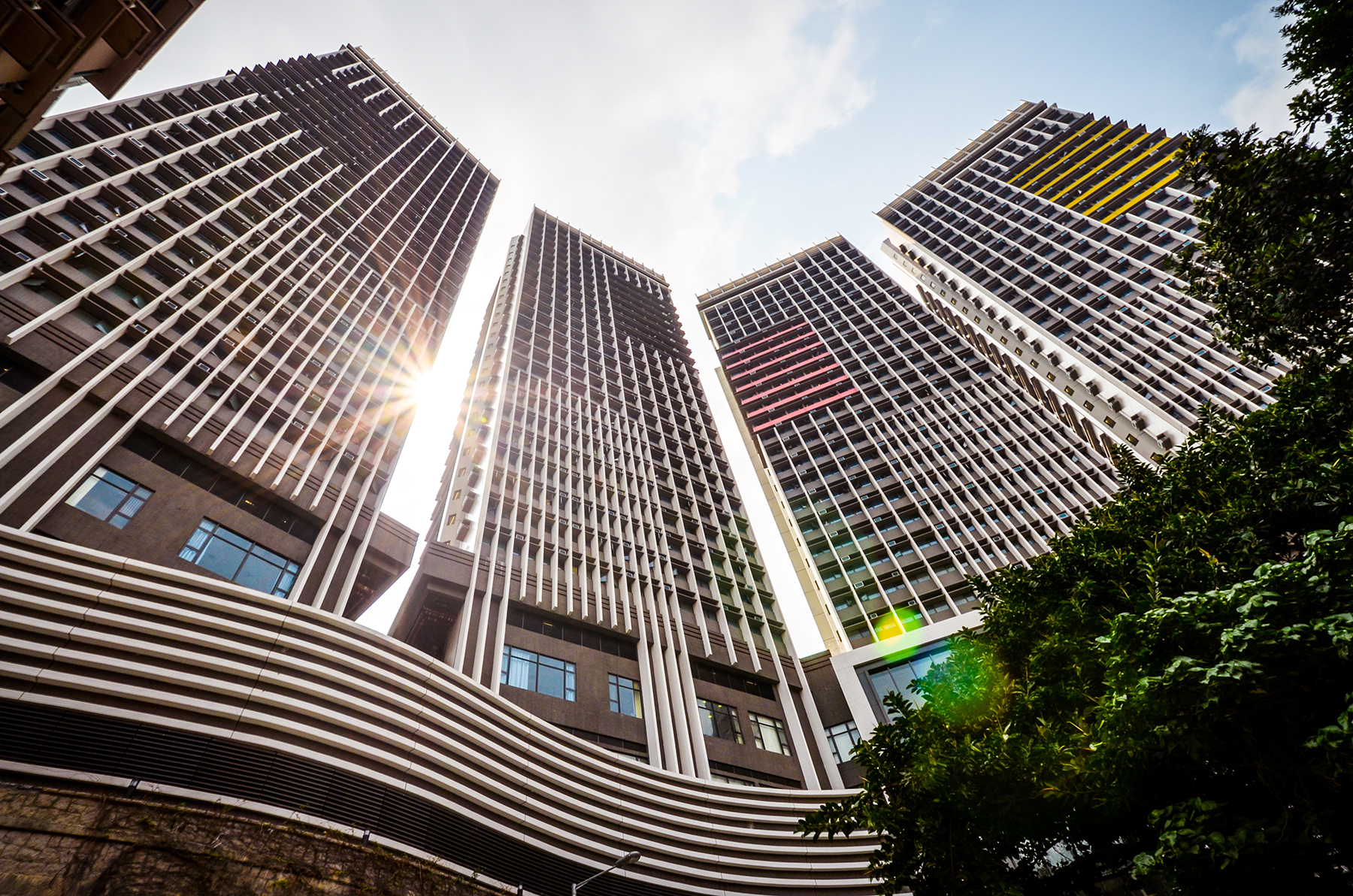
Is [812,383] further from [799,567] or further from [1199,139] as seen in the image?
[1199,139]

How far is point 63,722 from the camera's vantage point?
15.1 metres

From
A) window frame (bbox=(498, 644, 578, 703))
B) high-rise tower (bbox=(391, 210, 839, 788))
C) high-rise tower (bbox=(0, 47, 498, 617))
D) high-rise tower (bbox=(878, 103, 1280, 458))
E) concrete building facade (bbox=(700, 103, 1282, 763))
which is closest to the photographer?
high-rise tower (bbox=(0, 47, 498, 617))

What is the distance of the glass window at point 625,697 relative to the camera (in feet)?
105

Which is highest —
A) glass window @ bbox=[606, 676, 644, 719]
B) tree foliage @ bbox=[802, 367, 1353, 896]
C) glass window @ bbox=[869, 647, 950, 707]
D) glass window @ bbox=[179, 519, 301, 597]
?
glass window @ bbox=[179, 519, 301, 597]

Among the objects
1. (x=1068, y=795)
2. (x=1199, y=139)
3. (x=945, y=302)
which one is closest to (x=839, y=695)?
(x=1068, y=795)

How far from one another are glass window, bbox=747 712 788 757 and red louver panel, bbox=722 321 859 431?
38396mm

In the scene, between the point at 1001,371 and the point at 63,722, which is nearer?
the point at 63,722

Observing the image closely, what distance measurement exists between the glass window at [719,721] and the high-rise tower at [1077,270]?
1376 inches

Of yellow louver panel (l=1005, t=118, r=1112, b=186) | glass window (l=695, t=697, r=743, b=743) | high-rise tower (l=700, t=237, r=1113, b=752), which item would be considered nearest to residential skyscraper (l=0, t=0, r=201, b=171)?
glass window (l=695, t=697, r=743, b=743)

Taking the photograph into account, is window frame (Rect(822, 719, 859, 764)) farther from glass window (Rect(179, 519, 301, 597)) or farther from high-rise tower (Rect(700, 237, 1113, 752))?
glass window (Rect(179, 519, 301, 597))

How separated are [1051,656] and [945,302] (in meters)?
68.9

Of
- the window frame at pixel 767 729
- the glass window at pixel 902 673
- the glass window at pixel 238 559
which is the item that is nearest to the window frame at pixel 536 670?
the glass window at pixel 238 559

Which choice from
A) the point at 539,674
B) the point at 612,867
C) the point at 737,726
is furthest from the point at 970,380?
the point at 612,867

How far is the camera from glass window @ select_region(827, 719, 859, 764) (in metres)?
37.1
